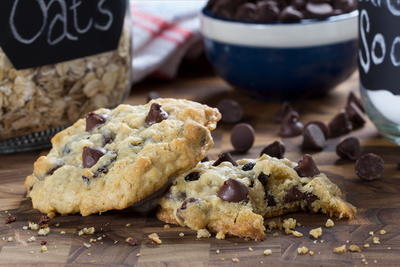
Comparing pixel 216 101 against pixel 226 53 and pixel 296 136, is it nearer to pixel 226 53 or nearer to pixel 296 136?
pixel 226 53

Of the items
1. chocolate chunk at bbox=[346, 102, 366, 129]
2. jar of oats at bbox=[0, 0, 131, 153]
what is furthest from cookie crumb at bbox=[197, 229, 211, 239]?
chocolate chunk at bbox=[346, 102, 366, 129]

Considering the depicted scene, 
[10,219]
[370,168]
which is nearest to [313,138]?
[370,168]

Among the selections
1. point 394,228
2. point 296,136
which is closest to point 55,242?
point 394,228

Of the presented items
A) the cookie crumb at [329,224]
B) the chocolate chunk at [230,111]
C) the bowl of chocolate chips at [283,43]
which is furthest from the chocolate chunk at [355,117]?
the cookie crumb at [329,224]

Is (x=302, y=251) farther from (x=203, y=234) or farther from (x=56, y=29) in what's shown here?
(x=56, y=29)

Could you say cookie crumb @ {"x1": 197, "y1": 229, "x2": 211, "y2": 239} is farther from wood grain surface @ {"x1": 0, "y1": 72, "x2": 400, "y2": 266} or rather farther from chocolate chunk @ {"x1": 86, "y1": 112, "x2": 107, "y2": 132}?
chocolate chunk @ {"x1": 86, "y1": 112, "x2": 107, "y2": 132}

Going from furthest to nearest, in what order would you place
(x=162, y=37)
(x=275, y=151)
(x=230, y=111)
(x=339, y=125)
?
Result: (x=162, y=37), (x=230, y=111), (x=339, y=125), (x=275, y=151)
